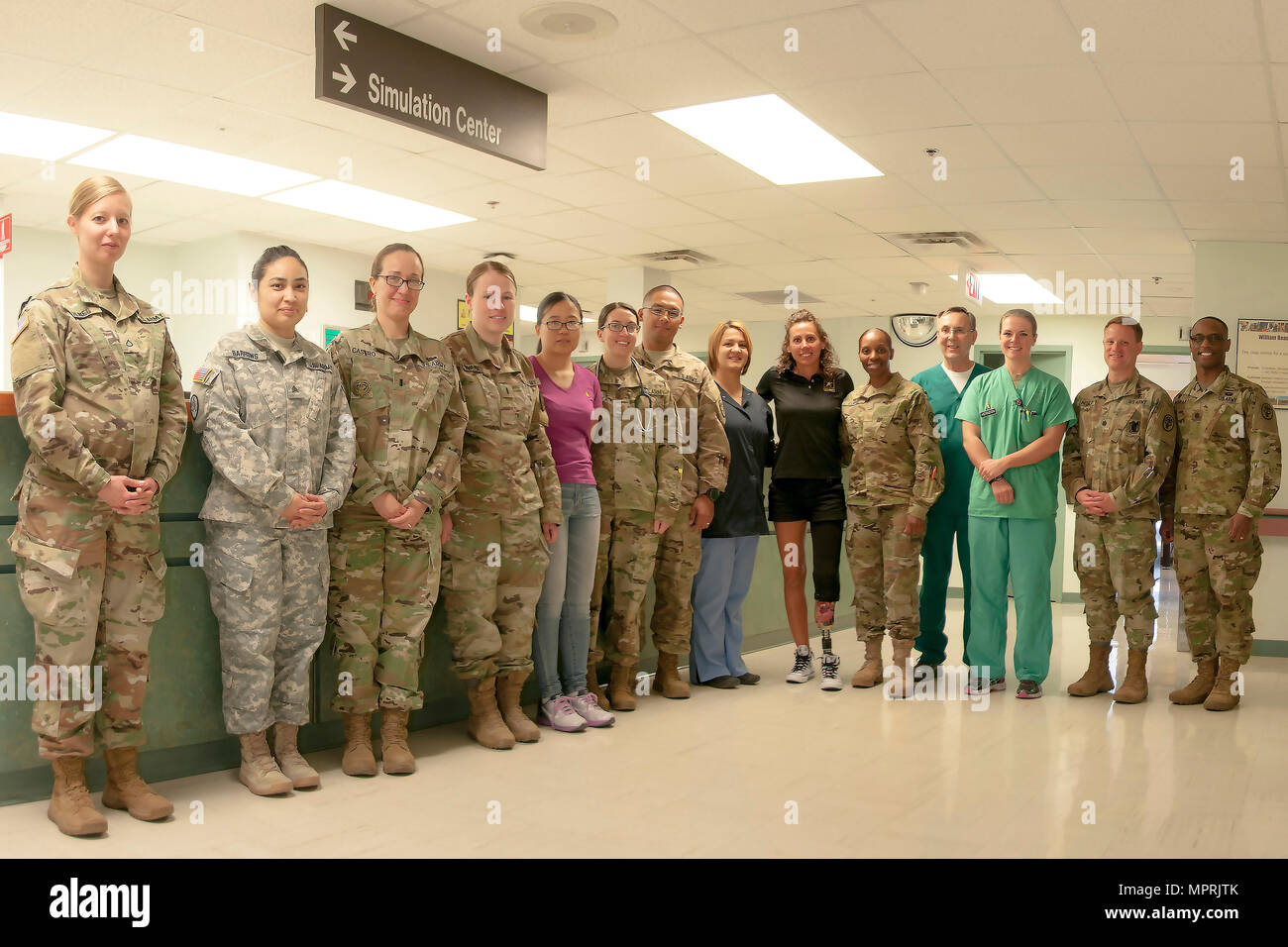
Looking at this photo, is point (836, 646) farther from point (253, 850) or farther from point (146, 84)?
point (146, 84)

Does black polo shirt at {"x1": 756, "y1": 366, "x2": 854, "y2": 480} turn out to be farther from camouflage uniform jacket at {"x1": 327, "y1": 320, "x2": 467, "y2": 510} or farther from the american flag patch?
the american flag patch

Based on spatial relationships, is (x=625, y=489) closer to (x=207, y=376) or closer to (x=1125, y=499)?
(x=207, y=376)

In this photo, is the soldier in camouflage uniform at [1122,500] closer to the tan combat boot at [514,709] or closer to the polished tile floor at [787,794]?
the polished tile floor at [787,794]

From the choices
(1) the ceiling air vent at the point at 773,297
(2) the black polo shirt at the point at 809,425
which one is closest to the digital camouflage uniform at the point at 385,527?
(2) the black polo shirt at the point at 809,425

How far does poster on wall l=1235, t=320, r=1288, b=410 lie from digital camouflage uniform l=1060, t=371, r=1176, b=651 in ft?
8.27

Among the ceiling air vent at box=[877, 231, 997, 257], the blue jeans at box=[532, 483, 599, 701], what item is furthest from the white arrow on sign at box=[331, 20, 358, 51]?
the ceiling air vent at box=[877, 231, 997, 257]

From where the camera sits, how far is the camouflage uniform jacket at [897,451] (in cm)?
460

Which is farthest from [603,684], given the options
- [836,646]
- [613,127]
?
[613,127]

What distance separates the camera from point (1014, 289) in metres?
9.76

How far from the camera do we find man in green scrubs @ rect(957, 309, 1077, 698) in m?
4.61

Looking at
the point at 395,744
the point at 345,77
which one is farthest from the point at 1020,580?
the point at 345,77

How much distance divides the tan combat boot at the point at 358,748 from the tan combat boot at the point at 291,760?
0.10m

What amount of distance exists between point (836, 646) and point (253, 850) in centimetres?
412

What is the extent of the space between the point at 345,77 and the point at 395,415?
4.99 feet
